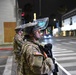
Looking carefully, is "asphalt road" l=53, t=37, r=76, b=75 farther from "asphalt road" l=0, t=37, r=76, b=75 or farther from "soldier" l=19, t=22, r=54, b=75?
"soldier" l=19, t=22, r=54, b=75

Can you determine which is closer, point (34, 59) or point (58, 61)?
point (34, 59)

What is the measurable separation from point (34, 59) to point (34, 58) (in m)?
0.01

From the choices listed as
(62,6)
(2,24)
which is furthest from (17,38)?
(62,6)

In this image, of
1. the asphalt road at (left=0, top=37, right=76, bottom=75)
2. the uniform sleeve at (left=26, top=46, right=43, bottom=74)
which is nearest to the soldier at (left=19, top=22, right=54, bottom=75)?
the uniform sleeve at (left=26, top=46, right=43, bottom=74)

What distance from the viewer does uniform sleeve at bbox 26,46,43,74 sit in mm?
3000

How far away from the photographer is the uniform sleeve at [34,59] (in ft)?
9.84

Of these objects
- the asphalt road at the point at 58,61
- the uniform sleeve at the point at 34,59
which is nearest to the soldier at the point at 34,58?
the uniform sleeve at the point at 34,59

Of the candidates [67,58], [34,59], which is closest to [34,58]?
[34,59]

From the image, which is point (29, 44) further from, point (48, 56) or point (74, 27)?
point (74, 27)

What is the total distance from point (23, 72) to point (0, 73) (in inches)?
261

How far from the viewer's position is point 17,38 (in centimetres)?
649

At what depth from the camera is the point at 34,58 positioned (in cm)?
301

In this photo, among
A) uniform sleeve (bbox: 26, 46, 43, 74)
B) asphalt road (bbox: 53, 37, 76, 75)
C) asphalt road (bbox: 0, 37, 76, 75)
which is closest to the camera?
Answer: uniform sleeve (bbox: 26, 46, 43, 74)

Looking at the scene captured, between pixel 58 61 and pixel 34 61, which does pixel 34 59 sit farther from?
pixel 58 61
